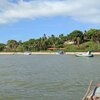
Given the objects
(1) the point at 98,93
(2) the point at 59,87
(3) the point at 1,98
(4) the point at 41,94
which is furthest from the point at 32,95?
(1) the point at 98,93

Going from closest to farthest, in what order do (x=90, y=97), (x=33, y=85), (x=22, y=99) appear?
(x=90, y=97) → (x=22, y=99) → (x=33, y=85)

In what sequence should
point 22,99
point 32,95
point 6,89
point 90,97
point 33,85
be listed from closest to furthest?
point 90,97 → point 22,99 → point 32,95 → point 6,89 → point 33,85

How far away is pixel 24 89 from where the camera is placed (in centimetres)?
4425

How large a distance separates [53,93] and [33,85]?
846 cm

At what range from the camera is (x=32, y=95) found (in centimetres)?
3934

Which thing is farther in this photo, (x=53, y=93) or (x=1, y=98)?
(x=53, y=93)

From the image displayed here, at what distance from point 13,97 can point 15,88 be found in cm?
699

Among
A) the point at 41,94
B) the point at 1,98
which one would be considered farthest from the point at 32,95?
the point at 1,98

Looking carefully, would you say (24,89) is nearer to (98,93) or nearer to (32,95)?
(32,95)

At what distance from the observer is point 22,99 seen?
36969mm

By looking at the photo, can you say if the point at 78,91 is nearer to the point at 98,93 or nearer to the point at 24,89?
the point at 24,89

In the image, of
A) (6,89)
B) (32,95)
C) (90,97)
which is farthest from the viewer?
(6,89)

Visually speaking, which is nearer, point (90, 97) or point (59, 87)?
point (90, 97)

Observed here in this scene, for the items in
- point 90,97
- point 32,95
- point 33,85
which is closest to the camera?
Result: point 90,97
